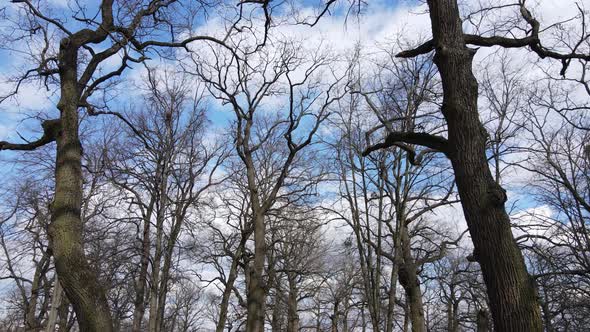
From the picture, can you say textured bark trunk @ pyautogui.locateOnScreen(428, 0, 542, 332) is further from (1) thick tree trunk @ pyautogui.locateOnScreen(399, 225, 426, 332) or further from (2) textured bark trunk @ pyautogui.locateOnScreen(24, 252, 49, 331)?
(2) textured bark trunk @ pyautogui.locateOnScreen(24, 252, 49, 331)

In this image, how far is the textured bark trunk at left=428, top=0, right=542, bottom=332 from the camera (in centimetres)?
399

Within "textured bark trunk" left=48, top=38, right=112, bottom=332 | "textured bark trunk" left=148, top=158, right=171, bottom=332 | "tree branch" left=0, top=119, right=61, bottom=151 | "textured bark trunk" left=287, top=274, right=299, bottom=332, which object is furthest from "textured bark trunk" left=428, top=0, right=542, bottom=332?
"textured bark trunk" left=287, top=274, right=299, bottom=332

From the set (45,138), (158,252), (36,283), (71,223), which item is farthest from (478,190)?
(36,283)

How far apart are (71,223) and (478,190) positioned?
186 inches

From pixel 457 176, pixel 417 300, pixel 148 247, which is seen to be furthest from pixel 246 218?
pixel 457 176

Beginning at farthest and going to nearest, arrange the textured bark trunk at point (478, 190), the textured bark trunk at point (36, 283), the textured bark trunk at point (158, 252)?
the textured bark trunk at point (36, 283)
the textured bark trunk at point (158, 252)
the textured bark trunk at point (478, 190)

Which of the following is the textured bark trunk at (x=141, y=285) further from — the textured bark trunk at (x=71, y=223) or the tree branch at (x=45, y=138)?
the textured bark trunk at (x=71, y=223)

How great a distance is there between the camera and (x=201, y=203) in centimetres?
1691

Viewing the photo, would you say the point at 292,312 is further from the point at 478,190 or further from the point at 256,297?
the point at 478,190

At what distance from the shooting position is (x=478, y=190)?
4.40 meters

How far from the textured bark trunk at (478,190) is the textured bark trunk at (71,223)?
13.7 feet

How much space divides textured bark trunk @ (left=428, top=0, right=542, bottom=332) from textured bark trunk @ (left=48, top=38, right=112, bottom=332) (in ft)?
13.7

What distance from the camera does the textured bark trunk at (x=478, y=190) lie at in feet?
13.1

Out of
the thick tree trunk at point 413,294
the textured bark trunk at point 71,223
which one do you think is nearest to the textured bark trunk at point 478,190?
the textured bark trunk at point 71,223
